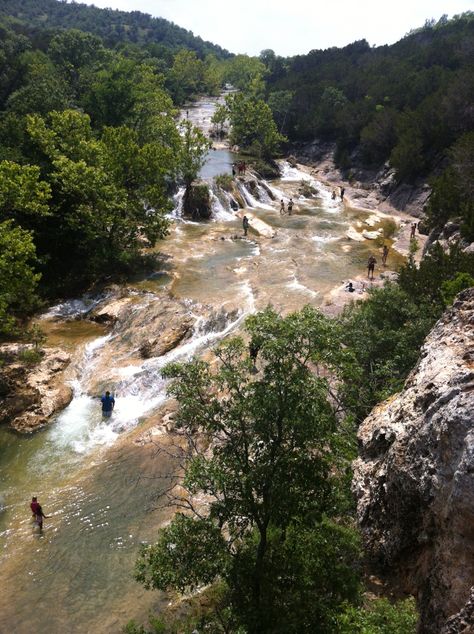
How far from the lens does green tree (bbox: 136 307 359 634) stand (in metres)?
8.14

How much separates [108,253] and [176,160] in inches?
553

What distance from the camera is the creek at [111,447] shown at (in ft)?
41.0

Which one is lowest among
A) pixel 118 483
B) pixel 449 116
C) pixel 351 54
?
pixel 118 483

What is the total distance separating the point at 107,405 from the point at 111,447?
1977 mm

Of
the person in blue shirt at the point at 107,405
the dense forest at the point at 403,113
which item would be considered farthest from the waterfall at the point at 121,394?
the dense forest at the point at 403,113

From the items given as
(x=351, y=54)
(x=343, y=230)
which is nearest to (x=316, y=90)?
(x=351, y=54)

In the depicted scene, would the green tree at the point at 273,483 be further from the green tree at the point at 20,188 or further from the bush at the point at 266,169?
the bush at the point at 266,169

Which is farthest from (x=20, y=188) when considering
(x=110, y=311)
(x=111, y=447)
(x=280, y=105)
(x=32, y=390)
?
(x=280, y=105)

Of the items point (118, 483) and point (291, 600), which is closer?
point (291, 600)

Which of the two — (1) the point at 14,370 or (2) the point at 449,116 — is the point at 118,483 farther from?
(2) the point at 449,116

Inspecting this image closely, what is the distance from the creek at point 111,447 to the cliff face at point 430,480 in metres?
6.35

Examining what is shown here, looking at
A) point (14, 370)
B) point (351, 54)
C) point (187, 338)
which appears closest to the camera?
point (14, 370)

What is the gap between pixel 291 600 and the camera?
29.1 feet

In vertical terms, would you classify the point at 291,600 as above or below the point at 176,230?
below
